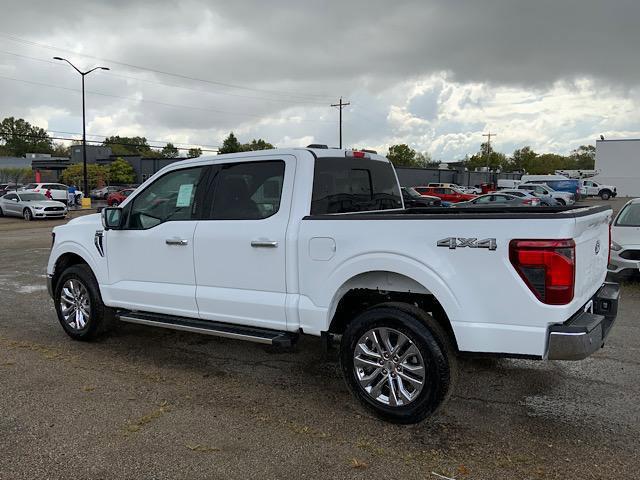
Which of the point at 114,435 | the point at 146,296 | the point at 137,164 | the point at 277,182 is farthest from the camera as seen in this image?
the point at 137,164

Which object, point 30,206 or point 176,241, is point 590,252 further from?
point 30,206

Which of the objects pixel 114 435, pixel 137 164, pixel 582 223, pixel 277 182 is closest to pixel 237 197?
pixel 277 182

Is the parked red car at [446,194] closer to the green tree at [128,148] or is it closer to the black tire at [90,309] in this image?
the black tire at [90,309]

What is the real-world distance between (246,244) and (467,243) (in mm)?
1782

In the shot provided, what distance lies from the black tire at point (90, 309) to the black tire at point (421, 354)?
2921mm

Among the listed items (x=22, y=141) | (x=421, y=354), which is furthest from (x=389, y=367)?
(x=22, y=141)

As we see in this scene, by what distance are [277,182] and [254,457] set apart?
211 centimetres

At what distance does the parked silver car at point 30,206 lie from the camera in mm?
26078

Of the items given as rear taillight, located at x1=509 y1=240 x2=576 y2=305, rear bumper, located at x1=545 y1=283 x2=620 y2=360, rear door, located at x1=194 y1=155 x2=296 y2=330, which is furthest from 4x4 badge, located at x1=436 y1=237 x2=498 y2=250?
rear door, located at x1=194 y1=155 x2=296 y2=330

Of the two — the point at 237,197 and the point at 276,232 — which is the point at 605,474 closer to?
the point at 276,232

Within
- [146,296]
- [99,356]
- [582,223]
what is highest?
[582,223]

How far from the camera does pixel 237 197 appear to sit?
4.67 metres

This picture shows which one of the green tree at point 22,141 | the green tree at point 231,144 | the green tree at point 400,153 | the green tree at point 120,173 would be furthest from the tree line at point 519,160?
the green tree at point 22,141

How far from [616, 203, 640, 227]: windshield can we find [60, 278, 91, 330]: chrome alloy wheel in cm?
785
